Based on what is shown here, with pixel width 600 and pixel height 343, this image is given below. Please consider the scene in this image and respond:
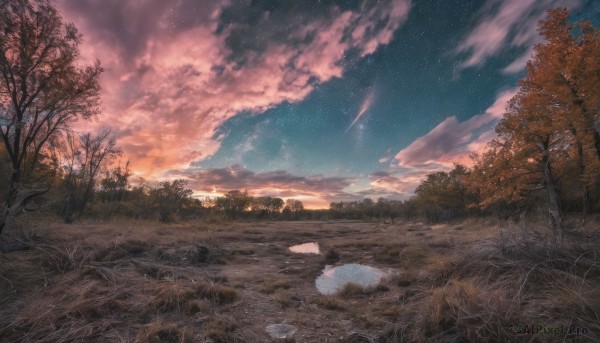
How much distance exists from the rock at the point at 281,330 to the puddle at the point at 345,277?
3.15 meters

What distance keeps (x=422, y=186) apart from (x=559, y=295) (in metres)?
71.4

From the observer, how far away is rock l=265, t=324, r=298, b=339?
4.80m

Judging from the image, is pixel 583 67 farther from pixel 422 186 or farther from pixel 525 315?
pixel 422 186

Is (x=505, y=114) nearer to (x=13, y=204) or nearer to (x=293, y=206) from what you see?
(x=13, y=204)

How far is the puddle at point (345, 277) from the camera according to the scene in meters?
8.99

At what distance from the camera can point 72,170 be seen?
35.2 metres

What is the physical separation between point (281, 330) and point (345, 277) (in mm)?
6247

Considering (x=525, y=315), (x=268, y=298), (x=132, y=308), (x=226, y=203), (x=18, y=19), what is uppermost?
(x=18, y=19)

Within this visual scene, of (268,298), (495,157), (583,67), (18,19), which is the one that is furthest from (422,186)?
(18,19)

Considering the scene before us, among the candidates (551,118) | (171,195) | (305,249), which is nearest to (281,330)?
(305,249)

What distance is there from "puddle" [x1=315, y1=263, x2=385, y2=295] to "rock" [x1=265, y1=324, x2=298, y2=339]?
3146mm

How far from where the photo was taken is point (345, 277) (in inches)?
423

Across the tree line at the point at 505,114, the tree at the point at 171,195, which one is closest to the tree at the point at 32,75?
the tree line at the point at 505,114

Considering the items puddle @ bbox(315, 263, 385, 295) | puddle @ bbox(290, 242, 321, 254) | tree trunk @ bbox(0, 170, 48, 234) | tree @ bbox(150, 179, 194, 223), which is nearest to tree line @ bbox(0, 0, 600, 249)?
tree trunk @ bbox(0, 170, 48, 234)
